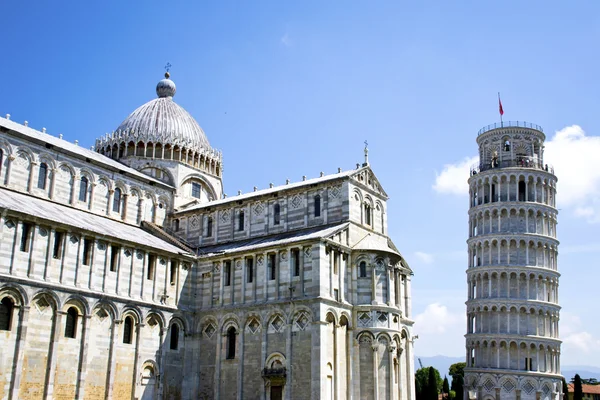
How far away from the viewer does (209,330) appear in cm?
4581

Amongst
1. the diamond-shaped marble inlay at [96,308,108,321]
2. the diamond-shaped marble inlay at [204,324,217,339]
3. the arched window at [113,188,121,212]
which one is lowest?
the diamond-shaped marble inlay at [204,324,217,339]

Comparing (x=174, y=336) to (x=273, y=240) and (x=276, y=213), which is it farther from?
(x=276, y=213)

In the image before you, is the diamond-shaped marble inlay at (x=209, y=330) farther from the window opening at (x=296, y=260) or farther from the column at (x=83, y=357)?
the column at (x=83, y=357)

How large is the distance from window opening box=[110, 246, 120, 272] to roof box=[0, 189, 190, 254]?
80 centimetres

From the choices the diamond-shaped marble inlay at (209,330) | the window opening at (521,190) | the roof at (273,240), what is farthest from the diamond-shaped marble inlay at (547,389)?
the diamond-shaped marble inlay at (209,330)

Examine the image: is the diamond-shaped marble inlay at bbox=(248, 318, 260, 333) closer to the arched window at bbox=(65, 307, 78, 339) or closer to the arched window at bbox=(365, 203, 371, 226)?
the arched window at bbox=(365, 203, 371, 226)

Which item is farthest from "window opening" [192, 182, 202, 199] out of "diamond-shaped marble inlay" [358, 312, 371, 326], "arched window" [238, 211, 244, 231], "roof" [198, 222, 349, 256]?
"diamond-shaped marble inlay" [358, 312, 371, 326]

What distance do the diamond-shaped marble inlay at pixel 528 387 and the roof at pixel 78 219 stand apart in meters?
41.6

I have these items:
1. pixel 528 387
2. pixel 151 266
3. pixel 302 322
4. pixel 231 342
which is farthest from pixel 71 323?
pixel 528 387

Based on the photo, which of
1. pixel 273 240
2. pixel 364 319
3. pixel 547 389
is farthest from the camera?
pixel 547 389

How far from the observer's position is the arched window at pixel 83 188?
4704cm

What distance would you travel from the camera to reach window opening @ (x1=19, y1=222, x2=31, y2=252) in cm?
3725

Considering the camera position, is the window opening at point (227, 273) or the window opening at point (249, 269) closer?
the window opening at point (249, 269)

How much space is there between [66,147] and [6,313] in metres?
15.2
